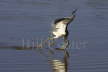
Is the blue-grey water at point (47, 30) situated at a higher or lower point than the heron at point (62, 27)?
lower

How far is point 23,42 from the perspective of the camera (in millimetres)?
13031

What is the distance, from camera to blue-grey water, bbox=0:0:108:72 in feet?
36.8

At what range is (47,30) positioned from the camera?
14000mm

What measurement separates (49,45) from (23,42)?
27.9 inches

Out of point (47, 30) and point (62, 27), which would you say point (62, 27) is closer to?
point (62, 27)

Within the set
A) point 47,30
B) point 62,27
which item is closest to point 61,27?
point 62,27

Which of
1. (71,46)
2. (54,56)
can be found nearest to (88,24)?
(71,46)

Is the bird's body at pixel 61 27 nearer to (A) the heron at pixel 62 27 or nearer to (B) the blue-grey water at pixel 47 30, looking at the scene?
(A) the heron at pixel 62 27

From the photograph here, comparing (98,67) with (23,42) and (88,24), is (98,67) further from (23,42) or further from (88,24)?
(88,24)

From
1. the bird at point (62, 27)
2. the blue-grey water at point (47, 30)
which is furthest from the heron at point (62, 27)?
the blue-grey water at point (47, 30)

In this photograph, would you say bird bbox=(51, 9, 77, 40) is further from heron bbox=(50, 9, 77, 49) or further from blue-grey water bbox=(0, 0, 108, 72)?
blue-grey water bbox=(0, 0, 108, 72)

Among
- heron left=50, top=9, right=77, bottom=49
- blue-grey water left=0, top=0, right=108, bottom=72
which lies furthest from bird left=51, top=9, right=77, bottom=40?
Result: blue-grey water left=0, top=0, right=108, bottom=72

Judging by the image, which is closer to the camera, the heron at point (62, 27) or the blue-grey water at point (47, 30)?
the blue-grey water at point (47, 30)

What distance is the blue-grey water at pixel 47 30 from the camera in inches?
441
